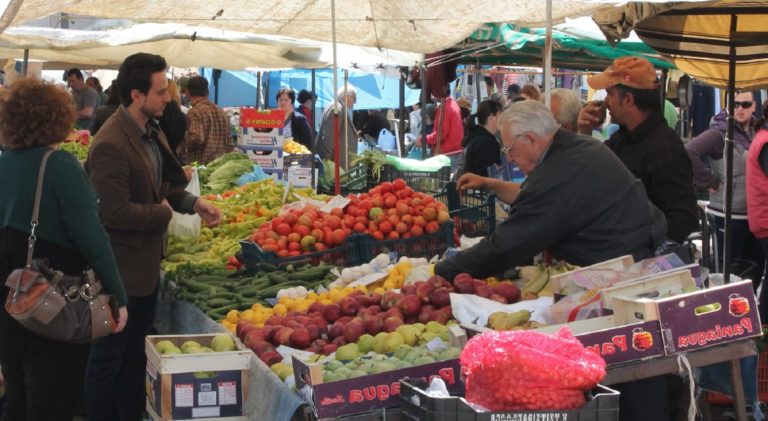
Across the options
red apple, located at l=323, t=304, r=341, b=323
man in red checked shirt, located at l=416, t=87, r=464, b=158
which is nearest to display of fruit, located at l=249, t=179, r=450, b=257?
red apple, located at l=323, t=304, r=341, b=323

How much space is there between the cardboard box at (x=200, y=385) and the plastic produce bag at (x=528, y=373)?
4.79ft

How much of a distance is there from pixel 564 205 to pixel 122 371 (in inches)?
103

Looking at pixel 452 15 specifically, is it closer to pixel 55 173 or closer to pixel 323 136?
pixel 55 173

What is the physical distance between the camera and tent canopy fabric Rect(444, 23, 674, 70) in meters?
12.4

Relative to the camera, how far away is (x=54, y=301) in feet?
14.1

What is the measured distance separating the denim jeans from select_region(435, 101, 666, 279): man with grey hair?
6.15 ft

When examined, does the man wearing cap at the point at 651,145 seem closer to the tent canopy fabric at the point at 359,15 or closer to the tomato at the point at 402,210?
the tomato at the point at 402,210

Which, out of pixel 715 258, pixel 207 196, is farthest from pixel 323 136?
pixel 715 258

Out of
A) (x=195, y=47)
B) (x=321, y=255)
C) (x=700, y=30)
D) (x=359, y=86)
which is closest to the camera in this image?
(x=321, y=255)

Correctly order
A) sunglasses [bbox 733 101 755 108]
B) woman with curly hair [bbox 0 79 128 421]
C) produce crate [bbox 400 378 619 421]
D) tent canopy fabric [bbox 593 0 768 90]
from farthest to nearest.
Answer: sunglasses [bbox 733 101 755 108]
tent canopy fabric [bbox 593 0 768 90]
woman with curly hair [bbox 0 79 128 421]
produce crate [bbox 400 378 619 421]

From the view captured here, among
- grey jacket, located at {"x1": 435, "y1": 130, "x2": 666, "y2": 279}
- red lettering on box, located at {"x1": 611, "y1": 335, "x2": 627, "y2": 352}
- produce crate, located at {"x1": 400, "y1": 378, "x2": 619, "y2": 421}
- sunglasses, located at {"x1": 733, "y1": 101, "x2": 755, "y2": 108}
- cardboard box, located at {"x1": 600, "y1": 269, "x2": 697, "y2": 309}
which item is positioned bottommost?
red lettering on box, located at {"x1": 611, "y1": 335, "x2": 627, "y2": 352}

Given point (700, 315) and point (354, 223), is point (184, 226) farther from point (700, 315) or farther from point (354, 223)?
point (700, 315)

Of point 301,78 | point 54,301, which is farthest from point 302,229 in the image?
point 301,78

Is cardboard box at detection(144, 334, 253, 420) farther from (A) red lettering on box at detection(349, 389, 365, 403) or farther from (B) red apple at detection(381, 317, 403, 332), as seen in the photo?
(A) red lettering on box at detection(349, 389, 365, 403)
